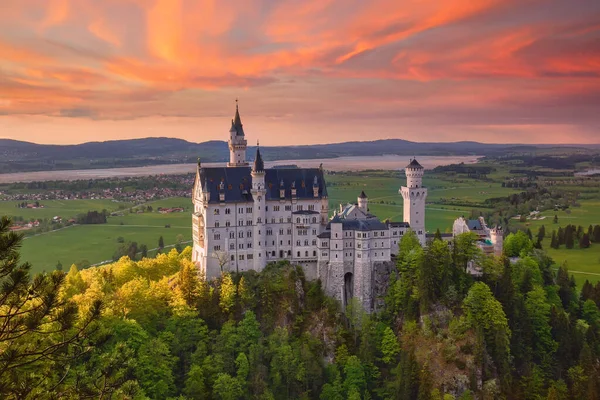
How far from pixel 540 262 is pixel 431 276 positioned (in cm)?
2040

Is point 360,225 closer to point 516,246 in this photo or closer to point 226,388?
point 226,388

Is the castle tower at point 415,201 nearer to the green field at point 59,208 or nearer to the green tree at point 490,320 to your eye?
the green tree at point 490,320

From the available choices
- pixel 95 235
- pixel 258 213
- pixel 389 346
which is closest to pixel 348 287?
pixel 389 346

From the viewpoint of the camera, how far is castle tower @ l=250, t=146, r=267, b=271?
68.4 meters

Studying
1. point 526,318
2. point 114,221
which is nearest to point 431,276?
point 526,318

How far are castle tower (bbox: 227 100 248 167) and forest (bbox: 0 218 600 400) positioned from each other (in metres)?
14.9

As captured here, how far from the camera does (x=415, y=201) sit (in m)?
74.7

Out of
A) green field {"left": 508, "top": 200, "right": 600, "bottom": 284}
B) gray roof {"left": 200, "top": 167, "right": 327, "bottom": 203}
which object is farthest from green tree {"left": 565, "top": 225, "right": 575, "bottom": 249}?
gray roof {"left": 200, "top": 167, "right": 327, "bottom": 203}

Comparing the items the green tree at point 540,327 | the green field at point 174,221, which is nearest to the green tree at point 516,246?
the green tree at point 540,327

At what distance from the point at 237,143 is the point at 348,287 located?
22.9 m

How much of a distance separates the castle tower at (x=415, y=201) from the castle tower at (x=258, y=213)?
61.4 ft

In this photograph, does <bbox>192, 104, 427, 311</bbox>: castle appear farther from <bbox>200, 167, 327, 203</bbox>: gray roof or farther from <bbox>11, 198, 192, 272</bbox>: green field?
<bbox>11, 198, 192, 272</bbox>: green field

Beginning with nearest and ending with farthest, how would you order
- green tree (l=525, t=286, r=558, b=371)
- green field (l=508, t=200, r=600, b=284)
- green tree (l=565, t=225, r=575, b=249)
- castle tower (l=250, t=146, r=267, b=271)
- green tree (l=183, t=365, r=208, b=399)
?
1. green tree (l=183, t=365, r=208, b=399)
2. green tree (l=525, t=286, r=558, b=371)
3. castle tower (l=250, t=146, r=267, b=271)
4. green field (l=508, t=200, r=600, b=284)
5. green tree (l=565, t=225, r=575, b=249)

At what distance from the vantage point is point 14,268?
1677 cm
